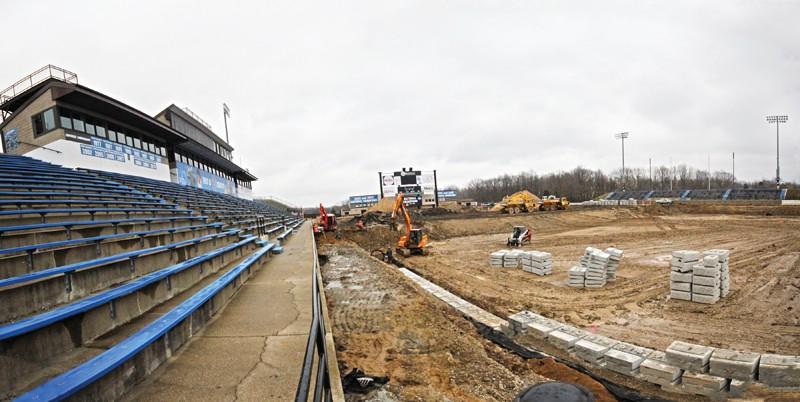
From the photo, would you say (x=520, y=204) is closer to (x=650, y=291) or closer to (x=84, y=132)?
A: (x=650, y=291)

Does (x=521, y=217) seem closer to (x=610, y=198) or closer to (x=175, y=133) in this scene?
(x=175, y=133)

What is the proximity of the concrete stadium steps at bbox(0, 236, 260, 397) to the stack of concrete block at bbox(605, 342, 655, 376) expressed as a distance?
7.89 meters

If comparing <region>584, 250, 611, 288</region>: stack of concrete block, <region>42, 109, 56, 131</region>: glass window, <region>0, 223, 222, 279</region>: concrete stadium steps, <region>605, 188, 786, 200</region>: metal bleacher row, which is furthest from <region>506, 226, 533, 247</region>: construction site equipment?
<region>605, 188, 786, 200</region>: metal bleacher row

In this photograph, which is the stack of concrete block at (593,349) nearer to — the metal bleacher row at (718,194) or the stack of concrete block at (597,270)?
the stack of concrete block at (597,270)

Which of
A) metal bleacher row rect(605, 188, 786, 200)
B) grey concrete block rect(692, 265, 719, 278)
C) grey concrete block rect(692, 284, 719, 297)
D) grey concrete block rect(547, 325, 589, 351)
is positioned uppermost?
grey concrete block rect(692, 265, 719, 278)

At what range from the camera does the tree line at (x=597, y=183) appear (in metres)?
106

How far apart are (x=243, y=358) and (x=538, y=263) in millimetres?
15026

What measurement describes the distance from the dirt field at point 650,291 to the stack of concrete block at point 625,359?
5.00ft

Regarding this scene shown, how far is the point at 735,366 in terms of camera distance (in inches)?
235

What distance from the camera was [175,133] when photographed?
23.1 m

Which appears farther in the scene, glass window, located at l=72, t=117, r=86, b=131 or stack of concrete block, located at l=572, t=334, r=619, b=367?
glass window, located at l=72, t=117, r=86, b=131

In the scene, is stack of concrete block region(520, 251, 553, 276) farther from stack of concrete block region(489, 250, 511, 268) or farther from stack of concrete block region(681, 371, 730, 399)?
stack of concrete block region(681, 371, 730, 399)

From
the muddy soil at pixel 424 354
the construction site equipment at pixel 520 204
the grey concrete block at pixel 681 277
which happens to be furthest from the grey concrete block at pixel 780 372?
the construction site equipment at pixel 520 204

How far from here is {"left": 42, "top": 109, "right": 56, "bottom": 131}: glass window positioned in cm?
1584
